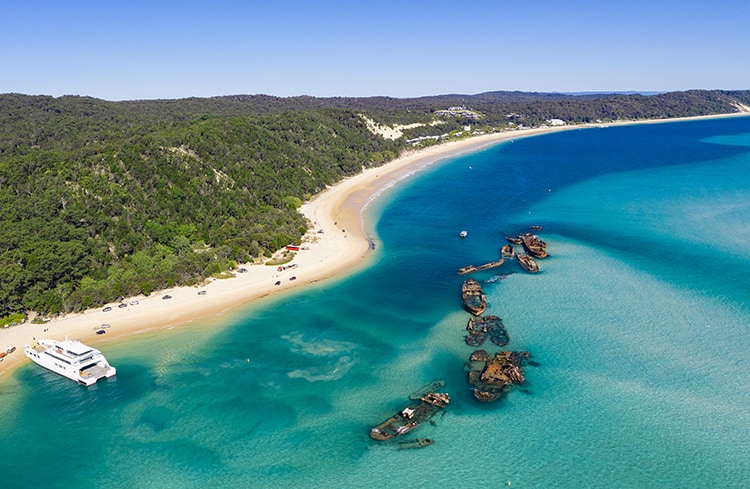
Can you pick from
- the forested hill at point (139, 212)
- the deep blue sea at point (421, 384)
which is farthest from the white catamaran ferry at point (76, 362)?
the forested hill at point (139, 212)

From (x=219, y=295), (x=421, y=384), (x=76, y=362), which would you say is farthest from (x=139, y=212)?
(x=421, y=384)

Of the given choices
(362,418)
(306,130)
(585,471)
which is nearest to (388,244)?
(362,418)

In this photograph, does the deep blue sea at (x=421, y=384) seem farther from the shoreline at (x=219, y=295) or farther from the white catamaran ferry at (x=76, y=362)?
the shoreline at (x=219, y=295)

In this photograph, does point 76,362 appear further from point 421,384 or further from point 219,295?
point 421,384

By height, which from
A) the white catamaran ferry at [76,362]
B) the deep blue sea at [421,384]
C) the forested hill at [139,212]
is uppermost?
the forested hill at [139,212]

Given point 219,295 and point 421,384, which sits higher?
point 219,295

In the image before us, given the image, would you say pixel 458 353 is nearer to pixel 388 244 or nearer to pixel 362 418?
pixel 362 418

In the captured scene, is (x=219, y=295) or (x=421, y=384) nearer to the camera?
(x=421, y=384)
